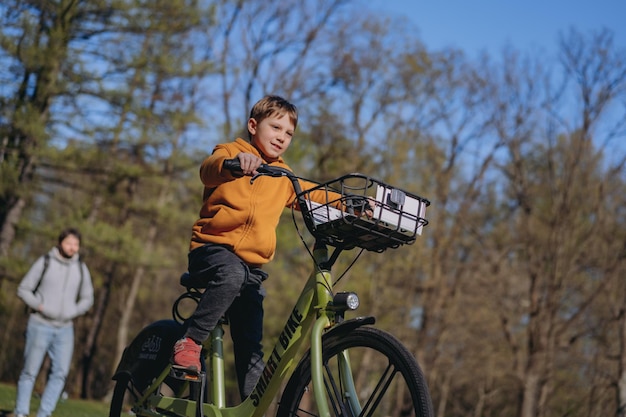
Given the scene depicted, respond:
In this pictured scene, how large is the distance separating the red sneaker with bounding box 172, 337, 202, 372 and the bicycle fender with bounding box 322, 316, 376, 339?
0.71 meters

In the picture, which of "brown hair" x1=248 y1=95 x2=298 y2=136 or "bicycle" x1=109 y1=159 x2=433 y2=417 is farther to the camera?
"brown hair" x1=248 y1=95 x2=298 y2=136

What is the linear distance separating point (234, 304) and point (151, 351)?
2.15ft

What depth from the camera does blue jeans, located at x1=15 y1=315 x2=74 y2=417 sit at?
23.7 feet

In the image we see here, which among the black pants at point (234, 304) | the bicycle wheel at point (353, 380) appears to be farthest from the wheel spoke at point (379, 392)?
the black pants at point (234, 304)

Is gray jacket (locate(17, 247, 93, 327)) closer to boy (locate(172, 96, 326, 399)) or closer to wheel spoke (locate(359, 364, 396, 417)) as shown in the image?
boy (locate(172, 96, 326, 399))

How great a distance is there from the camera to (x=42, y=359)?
7.62 meters

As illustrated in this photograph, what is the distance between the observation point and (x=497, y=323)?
89.4 feet

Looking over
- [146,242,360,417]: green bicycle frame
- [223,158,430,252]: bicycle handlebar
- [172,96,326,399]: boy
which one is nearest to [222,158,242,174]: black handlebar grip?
[223,158,430,252]: bicycle handlebar

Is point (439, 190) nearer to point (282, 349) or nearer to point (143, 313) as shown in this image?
point (143, 313)

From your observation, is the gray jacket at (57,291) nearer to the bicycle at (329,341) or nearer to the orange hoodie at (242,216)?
the bicycle at (329,341)

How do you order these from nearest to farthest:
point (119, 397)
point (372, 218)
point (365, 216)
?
point (372, 218), point (365, 216), point (119, 397)

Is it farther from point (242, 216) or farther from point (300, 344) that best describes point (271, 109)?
point (300, 344)

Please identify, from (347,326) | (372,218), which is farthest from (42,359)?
(372,218)

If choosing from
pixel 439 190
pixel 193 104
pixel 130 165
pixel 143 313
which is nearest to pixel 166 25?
pixel 130 165
